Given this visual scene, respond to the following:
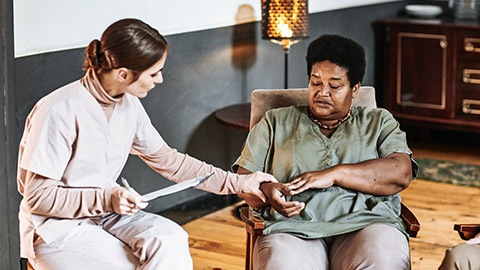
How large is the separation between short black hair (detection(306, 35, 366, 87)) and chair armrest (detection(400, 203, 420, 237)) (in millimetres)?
492

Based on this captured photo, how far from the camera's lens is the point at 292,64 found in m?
4.68

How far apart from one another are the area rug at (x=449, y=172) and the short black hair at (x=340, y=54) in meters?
2.24

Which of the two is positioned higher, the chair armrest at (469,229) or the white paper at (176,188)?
the white paper at (176,188)

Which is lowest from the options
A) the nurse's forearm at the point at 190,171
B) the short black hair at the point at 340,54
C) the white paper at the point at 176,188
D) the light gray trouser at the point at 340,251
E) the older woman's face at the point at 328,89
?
the light gray trouser at the point at 340,251

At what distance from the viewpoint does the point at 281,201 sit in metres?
2.50

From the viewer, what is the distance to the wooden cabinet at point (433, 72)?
5223 mm

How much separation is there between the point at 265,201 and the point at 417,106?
10.5ft

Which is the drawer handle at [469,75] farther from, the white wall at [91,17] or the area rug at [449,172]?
the white wall at [91,17]

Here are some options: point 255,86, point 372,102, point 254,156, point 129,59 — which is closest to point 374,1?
point 255,86

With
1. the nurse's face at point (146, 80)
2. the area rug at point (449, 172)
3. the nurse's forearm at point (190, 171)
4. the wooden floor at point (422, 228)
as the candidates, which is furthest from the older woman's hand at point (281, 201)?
the area rug at point (449, 172)

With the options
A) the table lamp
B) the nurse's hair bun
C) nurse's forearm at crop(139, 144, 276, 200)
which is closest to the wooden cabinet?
the table lamp

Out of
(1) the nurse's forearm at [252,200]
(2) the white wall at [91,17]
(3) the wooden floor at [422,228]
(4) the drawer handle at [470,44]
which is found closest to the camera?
(1) the nurse's forearm at [252,200]

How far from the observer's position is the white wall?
2.95m

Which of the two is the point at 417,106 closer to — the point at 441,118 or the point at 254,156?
the point at 441,118
